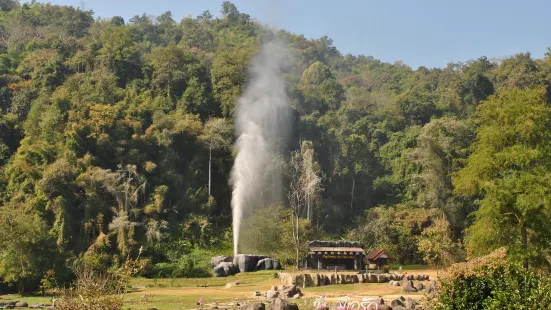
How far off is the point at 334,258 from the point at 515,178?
70.5ft

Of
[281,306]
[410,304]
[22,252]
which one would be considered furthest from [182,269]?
[410,304]

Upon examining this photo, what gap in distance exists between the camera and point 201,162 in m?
58.2

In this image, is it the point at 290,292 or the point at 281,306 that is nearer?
the point at 281,306

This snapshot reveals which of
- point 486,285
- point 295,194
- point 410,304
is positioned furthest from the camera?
point 295,194

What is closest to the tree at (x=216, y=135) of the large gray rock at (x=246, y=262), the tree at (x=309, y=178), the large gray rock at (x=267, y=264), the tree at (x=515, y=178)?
the tree at (x=309, y=178)

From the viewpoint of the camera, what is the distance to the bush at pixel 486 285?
48.6ft

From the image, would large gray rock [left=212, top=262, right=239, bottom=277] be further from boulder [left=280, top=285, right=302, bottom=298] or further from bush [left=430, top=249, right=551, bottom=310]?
bush [left=430, top=249, right=551, bottom=310]

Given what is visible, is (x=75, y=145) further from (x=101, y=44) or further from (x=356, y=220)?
(x=356, y=220)

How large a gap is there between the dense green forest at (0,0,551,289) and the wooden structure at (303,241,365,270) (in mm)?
4059

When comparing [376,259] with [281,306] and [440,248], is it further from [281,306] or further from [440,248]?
[281,306]

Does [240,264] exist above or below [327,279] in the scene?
above

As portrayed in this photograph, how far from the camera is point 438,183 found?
5769cm

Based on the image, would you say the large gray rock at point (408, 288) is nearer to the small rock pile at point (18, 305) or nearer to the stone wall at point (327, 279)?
the stone wall at point (327, 279)

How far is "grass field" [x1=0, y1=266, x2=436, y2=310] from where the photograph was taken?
2711 cm
